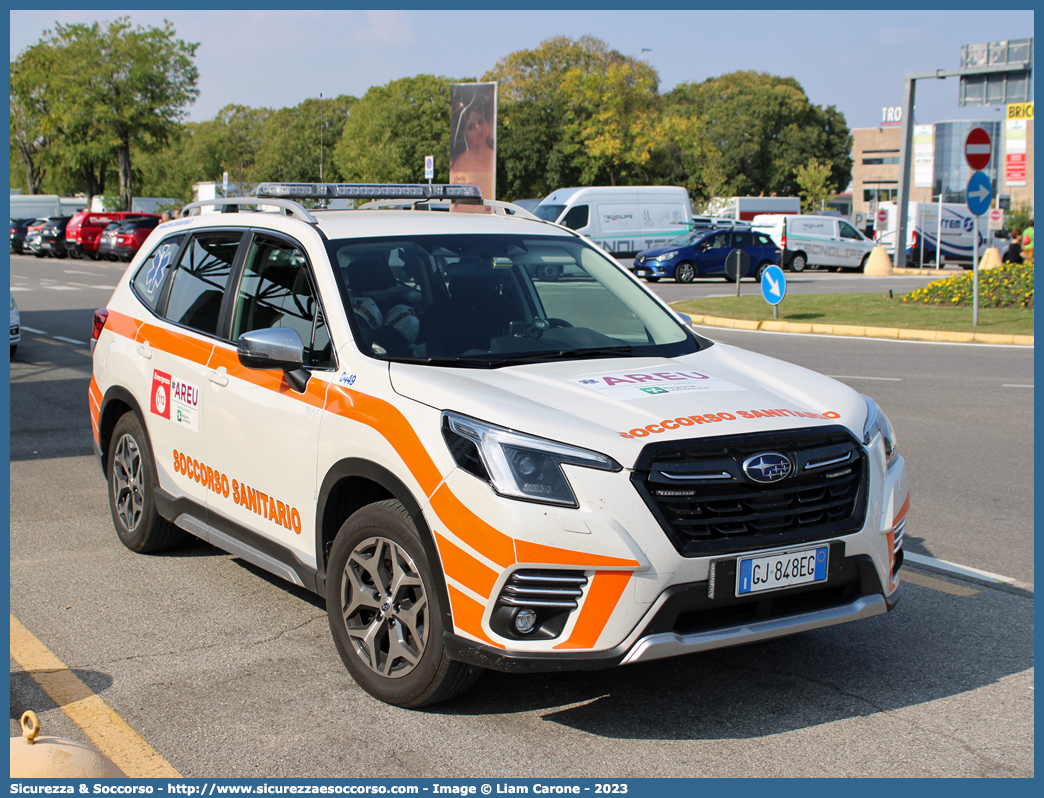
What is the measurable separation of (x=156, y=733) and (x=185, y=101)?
67.6 m

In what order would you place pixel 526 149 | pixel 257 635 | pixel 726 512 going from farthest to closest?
pixel 526 149
pixel 257 635
pixel 726 512

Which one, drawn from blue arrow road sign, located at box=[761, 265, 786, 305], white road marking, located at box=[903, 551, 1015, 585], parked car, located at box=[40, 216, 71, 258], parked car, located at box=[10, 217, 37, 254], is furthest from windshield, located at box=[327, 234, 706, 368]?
parked car, located at box=[10, 217, 37, 254]

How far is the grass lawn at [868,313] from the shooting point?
18625mm

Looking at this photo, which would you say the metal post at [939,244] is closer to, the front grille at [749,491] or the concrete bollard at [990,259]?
the concrete bollard at [990,259]

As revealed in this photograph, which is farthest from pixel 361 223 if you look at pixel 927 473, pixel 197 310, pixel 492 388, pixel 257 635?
pixel 927 473

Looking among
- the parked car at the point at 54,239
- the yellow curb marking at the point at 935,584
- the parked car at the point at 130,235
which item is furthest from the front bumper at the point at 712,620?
the parked car at the point at 54,239

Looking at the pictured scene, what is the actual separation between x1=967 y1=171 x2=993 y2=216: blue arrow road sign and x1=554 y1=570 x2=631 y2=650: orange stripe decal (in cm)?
1636

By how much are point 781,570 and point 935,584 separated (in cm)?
210

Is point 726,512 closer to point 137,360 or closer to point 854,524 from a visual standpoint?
point 854,524

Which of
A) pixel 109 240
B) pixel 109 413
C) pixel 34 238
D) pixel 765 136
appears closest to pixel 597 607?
pixel 109 413

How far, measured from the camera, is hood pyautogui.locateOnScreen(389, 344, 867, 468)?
359cm

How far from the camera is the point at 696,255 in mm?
31125

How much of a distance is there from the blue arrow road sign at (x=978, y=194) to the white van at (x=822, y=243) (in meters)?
19.0

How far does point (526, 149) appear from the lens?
73.4 meters
